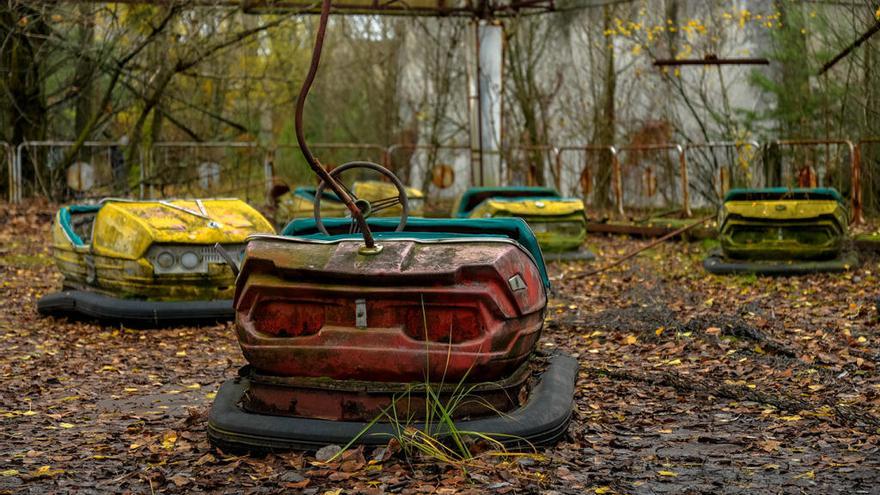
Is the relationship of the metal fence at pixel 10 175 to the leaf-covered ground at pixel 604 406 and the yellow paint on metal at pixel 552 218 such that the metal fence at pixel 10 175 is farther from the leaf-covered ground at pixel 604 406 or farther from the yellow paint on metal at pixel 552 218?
the yellow paint on metal at pixel 552 218

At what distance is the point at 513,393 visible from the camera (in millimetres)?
4094

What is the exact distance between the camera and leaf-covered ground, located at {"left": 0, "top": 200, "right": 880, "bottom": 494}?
3596mm

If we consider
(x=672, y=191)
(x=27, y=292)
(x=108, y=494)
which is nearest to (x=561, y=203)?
(x=672, y=191)

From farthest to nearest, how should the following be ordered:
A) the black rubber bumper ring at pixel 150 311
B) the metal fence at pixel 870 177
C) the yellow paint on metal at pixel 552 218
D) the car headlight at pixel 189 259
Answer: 1. the metal fence at pixel 870 177
2. the yellow paint on metal at pixel 552 218
3. the car headlight at pixel 189 259
4. the black rubber bumper ring at pixel 150 311

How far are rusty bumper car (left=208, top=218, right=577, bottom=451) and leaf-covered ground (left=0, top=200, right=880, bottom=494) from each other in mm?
131

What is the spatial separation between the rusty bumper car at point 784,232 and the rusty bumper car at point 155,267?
13.0 ft

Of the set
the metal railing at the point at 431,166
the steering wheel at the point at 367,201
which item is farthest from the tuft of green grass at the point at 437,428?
the metal railing at the point at 431,166

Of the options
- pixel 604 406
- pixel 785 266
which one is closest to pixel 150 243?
pixel 604 406

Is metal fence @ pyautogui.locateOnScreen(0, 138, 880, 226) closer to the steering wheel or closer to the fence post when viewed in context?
the fence post

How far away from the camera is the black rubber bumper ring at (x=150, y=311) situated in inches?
273

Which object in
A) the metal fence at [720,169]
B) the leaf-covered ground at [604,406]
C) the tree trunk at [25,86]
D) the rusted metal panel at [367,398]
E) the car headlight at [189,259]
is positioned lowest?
the leaf-covered ground at [604,406]

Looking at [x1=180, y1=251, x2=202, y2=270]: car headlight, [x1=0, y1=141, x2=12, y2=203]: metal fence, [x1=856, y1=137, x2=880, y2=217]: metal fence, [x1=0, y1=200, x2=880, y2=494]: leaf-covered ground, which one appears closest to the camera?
[x1=0, y1=200, x2=880, y2=494]: leaf-covered ground

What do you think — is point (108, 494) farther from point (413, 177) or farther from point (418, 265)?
point (413, 177)

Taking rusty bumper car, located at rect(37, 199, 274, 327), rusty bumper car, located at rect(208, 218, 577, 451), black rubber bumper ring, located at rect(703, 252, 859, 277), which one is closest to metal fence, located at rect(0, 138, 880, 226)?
black rubber bumper ring, located at rect(703, 252, 859, 277)
